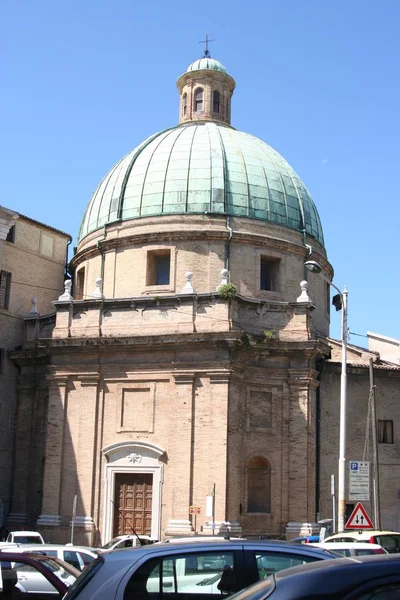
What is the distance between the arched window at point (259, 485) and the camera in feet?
100

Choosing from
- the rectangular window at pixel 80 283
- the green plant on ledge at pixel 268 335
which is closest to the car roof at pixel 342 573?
the green plant on ledge at pixel 268 335

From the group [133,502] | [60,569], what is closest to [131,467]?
[133,502]

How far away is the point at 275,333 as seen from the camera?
31.5 metres

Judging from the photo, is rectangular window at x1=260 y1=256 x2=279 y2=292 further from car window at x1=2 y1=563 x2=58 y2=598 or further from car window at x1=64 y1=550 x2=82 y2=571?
car window at x1=2 y1=563 x2=58 y2=598

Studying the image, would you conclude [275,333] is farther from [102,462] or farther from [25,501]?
[25,501]

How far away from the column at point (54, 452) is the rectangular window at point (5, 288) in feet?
15.7

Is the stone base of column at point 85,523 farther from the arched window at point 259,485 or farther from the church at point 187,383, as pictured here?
the arched window at point 259,485

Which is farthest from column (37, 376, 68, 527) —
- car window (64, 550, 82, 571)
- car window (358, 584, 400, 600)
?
car window (358, 584, 400, 600)

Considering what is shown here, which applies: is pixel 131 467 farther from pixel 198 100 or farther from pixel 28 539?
pixel 198 100

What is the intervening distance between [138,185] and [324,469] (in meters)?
14.1

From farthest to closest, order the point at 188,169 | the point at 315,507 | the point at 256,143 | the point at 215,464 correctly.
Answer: the point at 256,143 < the point at 188,169 < the point at 315,507 < the point at 215,464

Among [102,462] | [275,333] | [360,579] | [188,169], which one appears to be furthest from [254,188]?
[360,579]

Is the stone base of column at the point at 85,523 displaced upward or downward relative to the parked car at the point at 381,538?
downward

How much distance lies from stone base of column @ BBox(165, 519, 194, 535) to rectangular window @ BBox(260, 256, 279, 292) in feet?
35.4
